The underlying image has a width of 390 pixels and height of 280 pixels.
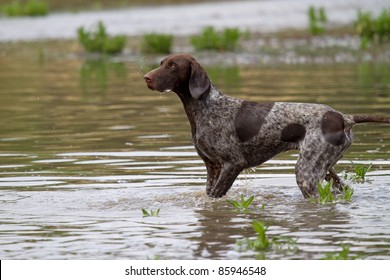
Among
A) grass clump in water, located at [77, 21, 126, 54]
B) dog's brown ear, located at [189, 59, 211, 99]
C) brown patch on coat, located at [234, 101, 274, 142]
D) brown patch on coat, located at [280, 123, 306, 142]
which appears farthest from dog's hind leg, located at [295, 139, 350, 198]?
grass clump in water, located at [77, 21, 126, 54]

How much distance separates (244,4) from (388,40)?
16716mm

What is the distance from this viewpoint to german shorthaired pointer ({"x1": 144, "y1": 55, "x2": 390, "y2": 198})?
32.2ft

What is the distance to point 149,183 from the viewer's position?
37.4 feet

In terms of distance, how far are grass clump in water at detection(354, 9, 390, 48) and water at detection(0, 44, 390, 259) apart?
15.0ft

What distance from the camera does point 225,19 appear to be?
36.2 m

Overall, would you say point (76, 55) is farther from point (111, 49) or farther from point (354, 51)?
point (354, 51)

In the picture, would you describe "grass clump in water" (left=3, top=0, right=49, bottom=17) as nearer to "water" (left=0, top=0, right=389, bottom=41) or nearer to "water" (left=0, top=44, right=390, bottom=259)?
"water" (left=0, top=0, right=389, bottom=41)

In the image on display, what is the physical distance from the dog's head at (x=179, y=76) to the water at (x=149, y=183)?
1.00 meters

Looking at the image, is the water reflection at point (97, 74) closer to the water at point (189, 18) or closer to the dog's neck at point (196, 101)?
the water at point (189, 18)

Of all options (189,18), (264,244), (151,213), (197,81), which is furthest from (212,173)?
(189,18)

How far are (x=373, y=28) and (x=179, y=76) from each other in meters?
16.7

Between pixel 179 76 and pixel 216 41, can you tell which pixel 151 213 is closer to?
pixel 179 76

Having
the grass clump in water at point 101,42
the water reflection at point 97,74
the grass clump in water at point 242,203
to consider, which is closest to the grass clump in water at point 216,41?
the water reflection at point 97,74

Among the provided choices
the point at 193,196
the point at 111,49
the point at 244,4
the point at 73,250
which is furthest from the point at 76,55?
the point at 73,250
